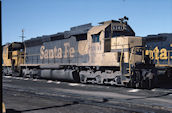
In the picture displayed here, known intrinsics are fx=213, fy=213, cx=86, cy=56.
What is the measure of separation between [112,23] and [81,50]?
3096 millimetres

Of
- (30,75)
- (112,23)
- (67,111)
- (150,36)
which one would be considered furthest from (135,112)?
(30,75)

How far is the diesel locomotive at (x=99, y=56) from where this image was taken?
42.7 feet

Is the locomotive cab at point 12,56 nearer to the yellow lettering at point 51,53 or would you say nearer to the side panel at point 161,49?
the yellow lettering at point 51,53

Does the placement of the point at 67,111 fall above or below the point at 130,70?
below

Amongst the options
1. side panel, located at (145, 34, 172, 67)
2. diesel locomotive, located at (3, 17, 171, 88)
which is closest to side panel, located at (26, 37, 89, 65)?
diesel locomotive, located at (3, 17, 171, 88)

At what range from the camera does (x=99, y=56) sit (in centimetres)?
1441

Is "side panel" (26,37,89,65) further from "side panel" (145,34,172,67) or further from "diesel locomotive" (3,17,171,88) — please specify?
"side panel" (145,34,172,67)

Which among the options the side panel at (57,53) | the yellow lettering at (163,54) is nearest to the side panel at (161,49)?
the yellow lettering at (163,54)

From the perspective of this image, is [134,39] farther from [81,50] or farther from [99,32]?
[81,50]

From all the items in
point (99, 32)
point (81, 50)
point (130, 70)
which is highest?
point (99, 32)

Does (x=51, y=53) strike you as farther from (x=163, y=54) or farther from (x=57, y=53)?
(x=163, y=54)

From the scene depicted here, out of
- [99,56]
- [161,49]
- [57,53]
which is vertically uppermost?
[161,49]

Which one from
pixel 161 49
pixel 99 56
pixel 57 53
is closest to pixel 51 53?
pixel 57 53

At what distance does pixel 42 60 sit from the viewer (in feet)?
65.3
